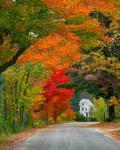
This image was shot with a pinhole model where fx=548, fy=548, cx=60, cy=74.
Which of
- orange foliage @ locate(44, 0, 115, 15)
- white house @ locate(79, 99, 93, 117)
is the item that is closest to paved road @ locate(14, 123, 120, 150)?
orange foliage @ locate(44, 0, 115, 15)

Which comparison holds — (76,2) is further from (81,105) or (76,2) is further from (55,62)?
(81,105)

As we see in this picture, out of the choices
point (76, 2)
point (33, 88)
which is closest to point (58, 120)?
point (33, 88)

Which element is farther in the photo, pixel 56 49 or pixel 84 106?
pixel 84 106

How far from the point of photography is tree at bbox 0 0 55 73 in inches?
866

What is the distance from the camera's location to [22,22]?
2314 cm

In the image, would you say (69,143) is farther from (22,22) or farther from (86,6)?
(22,22)

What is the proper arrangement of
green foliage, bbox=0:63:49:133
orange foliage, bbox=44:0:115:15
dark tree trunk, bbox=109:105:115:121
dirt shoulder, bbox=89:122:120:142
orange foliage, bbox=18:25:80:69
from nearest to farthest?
orange foliage, bbox=44:0:115:15 → orange foliage, bbox=18:25:80:69 → dirt shoulder, bbox=89:122:120:142 → green foliage, bbox=0:63:49:133 → dark tree trunk, bbox=109:105:115:121

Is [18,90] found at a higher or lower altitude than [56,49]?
lower

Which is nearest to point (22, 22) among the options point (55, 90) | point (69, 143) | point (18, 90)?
point (69, 143)

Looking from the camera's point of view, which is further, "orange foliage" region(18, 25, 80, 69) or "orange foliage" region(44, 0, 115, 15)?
"orange foliage" region(18, 25, 80, 69)

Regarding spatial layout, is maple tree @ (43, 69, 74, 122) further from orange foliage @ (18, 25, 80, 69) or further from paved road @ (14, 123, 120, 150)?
paved road @ (14, 123, 120, 150)

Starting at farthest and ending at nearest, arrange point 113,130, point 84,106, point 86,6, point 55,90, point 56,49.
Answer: point 84,106
point 55,90
point 113,130
point 56,49
point 86,6

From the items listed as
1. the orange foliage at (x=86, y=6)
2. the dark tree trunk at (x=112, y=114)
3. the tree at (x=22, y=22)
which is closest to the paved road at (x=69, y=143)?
the tree at (x=22, y=22)

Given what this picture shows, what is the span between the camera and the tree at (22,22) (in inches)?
866
